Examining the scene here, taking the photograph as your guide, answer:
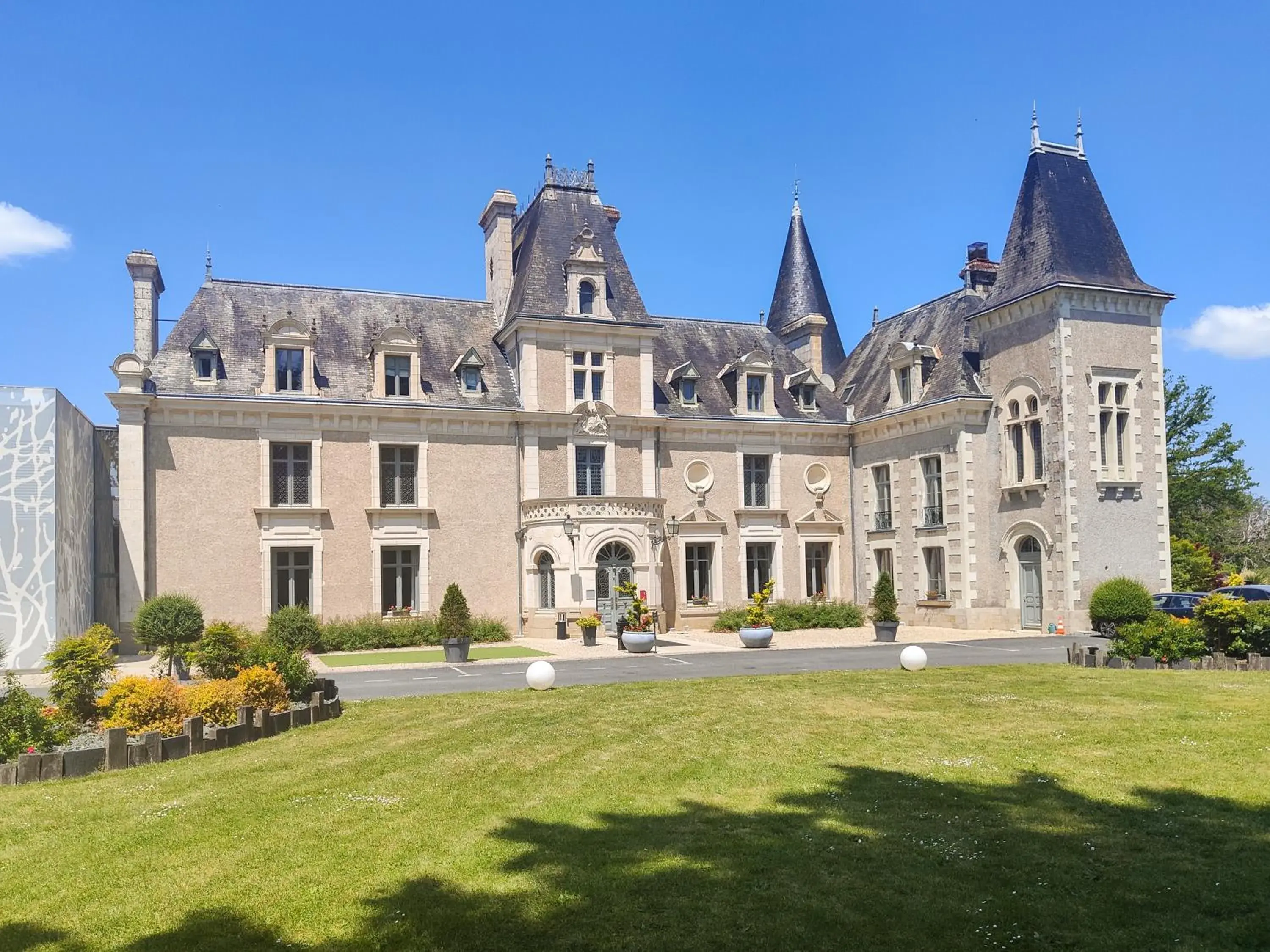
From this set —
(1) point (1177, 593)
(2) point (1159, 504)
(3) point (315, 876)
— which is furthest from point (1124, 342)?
(3) point (315, 876)

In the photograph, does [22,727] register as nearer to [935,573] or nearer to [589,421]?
[589,421]

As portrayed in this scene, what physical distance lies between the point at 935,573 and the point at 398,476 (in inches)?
696

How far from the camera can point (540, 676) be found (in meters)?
17.0

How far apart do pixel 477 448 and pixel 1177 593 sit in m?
20.7

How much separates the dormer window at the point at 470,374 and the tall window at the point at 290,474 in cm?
518

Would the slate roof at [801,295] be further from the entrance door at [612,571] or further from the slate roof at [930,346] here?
the entrance door at [612,571]

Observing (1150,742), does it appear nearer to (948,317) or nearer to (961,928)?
(961,928)

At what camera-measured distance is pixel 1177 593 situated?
1088 inches

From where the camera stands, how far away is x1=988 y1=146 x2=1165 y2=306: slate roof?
3006 centimetres

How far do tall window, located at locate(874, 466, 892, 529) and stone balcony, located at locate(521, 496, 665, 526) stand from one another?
8745 mm

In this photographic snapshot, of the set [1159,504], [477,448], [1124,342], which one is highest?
[1124,342]

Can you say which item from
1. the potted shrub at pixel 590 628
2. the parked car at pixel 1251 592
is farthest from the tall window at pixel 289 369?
the parked car at pixel 1251 592

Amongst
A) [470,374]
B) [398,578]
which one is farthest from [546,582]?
[470,374]

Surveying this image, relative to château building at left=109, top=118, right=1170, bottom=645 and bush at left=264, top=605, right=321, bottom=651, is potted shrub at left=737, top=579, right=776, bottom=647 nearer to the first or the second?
château building at left=109, top=118, right=1170, bottom=645
